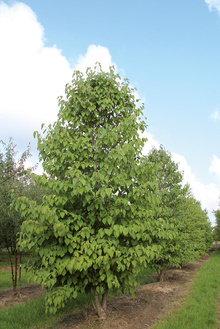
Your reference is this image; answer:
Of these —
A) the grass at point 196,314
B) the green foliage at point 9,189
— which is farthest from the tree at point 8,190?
the grass at point 196,314

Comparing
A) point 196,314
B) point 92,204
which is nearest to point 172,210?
point 196,314

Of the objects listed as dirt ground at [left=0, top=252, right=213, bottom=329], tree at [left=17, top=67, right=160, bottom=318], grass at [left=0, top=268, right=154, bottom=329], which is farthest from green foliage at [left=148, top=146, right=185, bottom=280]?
tree at [left=17, top=67, right=160, bottom=318]

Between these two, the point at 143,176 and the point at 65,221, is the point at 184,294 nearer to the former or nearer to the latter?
the point at 143,176

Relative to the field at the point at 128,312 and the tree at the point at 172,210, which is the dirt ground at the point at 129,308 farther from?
the tree at the point at 172,210

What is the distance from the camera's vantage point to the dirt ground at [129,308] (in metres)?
6.90

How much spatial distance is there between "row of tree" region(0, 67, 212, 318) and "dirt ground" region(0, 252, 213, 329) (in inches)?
23.8

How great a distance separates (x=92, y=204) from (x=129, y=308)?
519 centimetres

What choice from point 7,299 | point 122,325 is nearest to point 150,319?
point 122,325

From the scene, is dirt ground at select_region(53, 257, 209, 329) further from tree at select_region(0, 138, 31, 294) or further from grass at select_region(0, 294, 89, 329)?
tree at select_region(0, 138, 31, 294)

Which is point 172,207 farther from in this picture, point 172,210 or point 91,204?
point 91,204

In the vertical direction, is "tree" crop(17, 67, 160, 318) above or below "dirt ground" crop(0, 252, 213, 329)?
above

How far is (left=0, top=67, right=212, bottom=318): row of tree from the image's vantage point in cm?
550

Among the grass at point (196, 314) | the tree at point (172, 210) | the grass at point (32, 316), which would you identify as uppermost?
the tree at point (172, 210)

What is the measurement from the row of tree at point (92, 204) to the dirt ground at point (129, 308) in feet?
1.98
